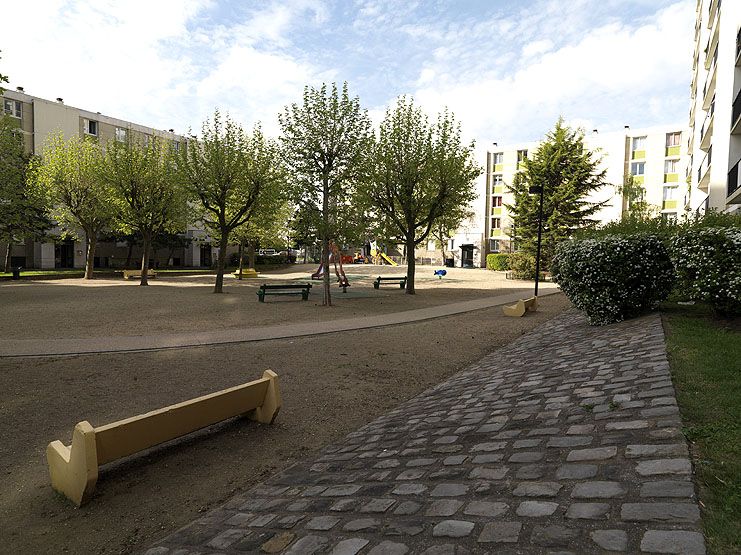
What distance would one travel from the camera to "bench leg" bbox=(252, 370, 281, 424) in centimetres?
557

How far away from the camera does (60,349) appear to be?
29.7 feet

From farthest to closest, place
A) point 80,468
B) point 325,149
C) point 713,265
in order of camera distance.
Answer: point 325,149 < point 713,265 < point 80,468

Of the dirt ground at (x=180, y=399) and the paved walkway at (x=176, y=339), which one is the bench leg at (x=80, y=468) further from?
the paved walkway at (x=176, y=339)

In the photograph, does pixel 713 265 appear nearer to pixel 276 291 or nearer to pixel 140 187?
pixel 276 291

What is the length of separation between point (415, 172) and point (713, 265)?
47.7 feet

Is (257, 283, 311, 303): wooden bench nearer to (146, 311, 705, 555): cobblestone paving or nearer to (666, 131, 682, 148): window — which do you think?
(146, 311, 705, 555): cobblestone paving

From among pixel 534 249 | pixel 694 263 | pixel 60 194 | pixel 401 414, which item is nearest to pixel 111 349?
pixel 401 414

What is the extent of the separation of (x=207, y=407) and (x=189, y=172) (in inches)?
732

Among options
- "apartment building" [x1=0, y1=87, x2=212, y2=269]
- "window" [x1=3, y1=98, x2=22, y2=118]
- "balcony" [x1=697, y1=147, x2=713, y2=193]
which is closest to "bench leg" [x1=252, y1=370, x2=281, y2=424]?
"balcony" [x1=697, y1=147, x2=713, y2=193]

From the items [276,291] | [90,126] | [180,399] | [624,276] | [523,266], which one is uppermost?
[90,126]

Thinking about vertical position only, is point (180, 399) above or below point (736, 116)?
below

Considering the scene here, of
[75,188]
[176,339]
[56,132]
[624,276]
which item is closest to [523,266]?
[624,276]

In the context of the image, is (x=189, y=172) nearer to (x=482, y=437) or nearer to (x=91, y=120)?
(x=482, y=437)

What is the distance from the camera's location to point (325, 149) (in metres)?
17.6
